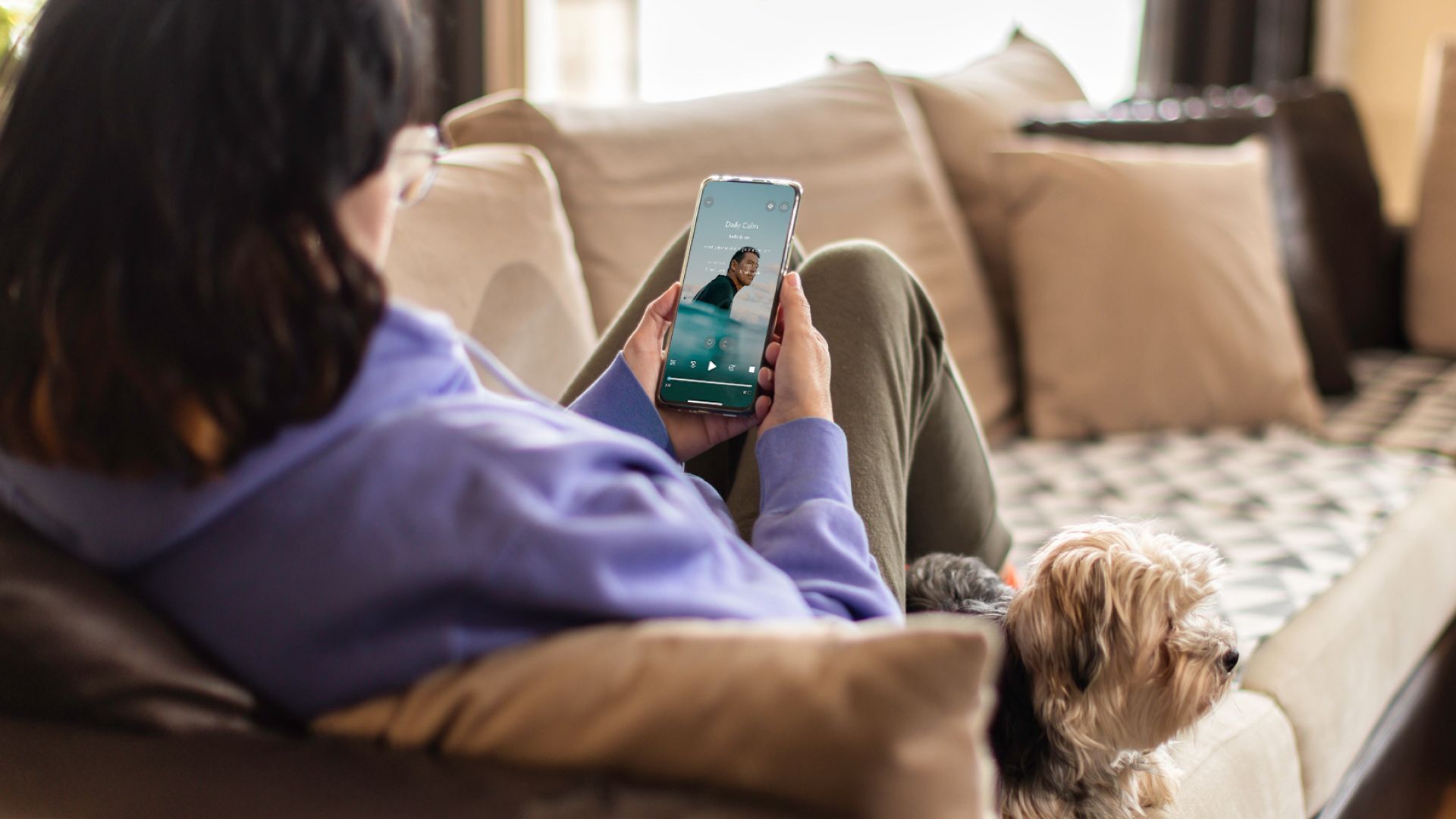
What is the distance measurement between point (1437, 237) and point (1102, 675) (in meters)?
2.10

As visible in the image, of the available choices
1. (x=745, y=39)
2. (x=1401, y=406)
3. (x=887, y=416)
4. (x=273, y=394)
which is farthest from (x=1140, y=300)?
(x=745, y=39)

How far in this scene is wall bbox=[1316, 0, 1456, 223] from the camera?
3.84 metres

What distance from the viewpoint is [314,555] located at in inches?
23.8

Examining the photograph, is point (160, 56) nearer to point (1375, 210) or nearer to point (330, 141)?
point (330, 141)

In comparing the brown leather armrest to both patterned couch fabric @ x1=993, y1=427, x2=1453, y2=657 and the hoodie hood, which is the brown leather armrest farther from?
patterned couch fabric @ x1=993, y1=427, x2=1453, y2=657

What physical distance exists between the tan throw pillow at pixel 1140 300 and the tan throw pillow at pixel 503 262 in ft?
3.14

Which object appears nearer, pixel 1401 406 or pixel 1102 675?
pixel 1102 675

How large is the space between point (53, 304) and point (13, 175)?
76 millimetres

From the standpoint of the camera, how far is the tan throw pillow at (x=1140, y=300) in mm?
2072

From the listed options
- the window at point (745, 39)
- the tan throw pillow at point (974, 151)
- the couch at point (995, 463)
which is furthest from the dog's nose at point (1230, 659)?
the window at point (745, 39)

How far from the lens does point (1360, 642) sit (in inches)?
57.8

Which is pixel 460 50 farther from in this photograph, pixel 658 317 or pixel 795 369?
pixel 795 369

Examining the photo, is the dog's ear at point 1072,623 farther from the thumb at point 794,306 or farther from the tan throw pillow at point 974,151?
the tan throw pillow at point 974,151

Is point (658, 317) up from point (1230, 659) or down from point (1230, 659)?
up
